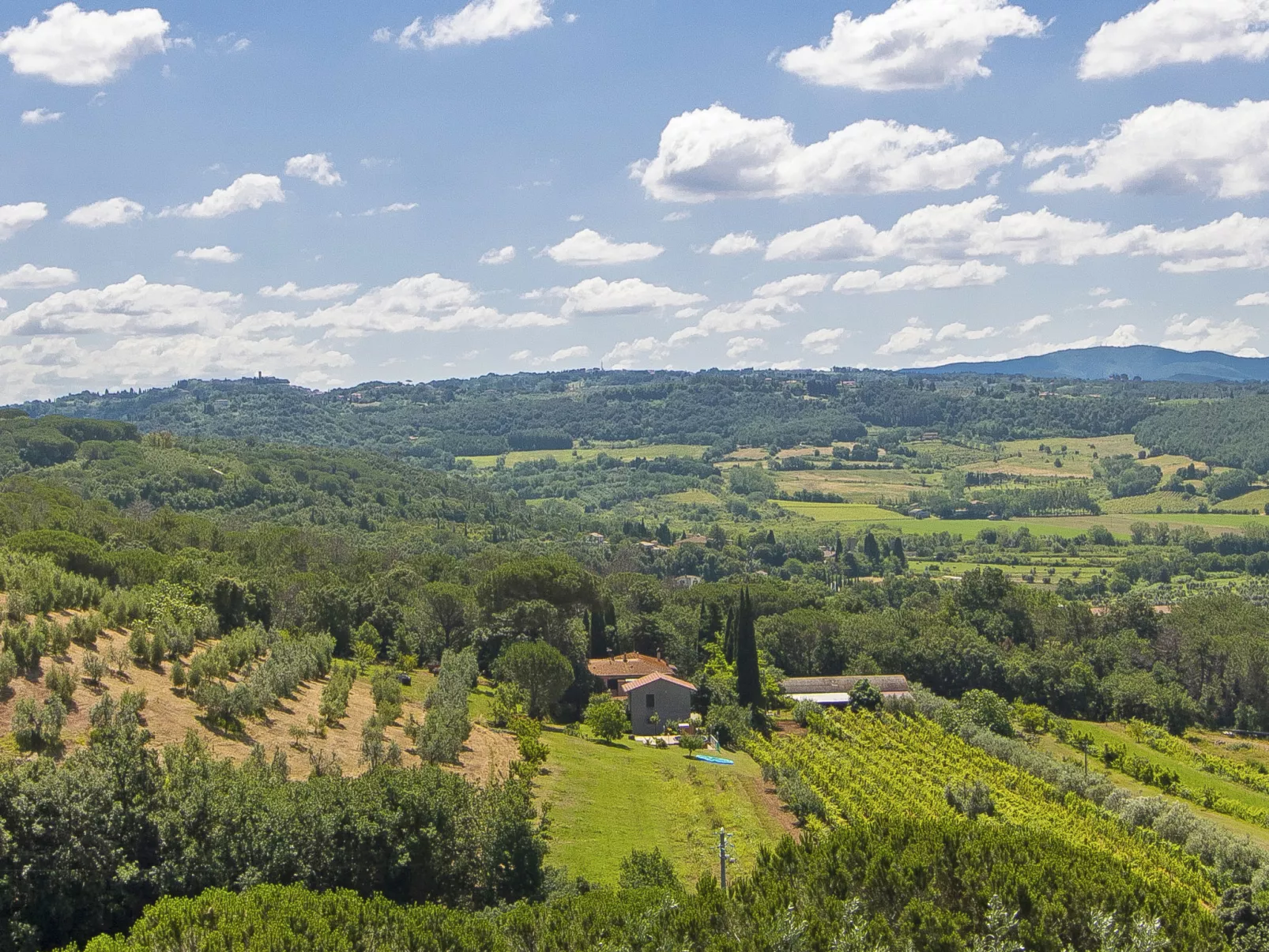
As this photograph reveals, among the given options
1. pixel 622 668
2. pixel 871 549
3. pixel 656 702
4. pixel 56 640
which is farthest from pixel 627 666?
pixel 871 549

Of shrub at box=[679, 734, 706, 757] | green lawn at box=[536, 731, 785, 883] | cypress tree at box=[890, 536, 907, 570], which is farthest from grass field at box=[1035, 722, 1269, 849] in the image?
cypress tree at box=[890, 536, 907, 570]

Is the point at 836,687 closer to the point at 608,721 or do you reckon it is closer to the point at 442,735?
the point at 608,721

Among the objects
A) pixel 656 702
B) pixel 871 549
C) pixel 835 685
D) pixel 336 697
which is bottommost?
pixel 871 549

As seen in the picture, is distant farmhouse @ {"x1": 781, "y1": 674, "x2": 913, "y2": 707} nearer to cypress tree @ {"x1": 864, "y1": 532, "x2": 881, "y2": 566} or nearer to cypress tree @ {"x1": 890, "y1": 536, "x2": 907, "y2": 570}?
cypress tree @ {"x1": 890, "y1": 536, "x2": 907, "y2": 570}

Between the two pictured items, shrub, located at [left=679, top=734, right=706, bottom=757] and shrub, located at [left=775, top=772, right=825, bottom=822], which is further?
shrub, located at [left=679, top=734, right=706, bottom=757]

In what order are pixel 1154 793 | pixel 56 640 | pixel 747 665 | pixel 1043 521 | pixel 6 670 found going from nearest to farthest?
1. pixel 6 670
2. pixel 56 640
3. pixel 1154 793
4. pixel 747 665
5. pixel 1043 521

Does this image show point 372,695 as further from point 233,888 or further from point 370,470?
point 370,470
